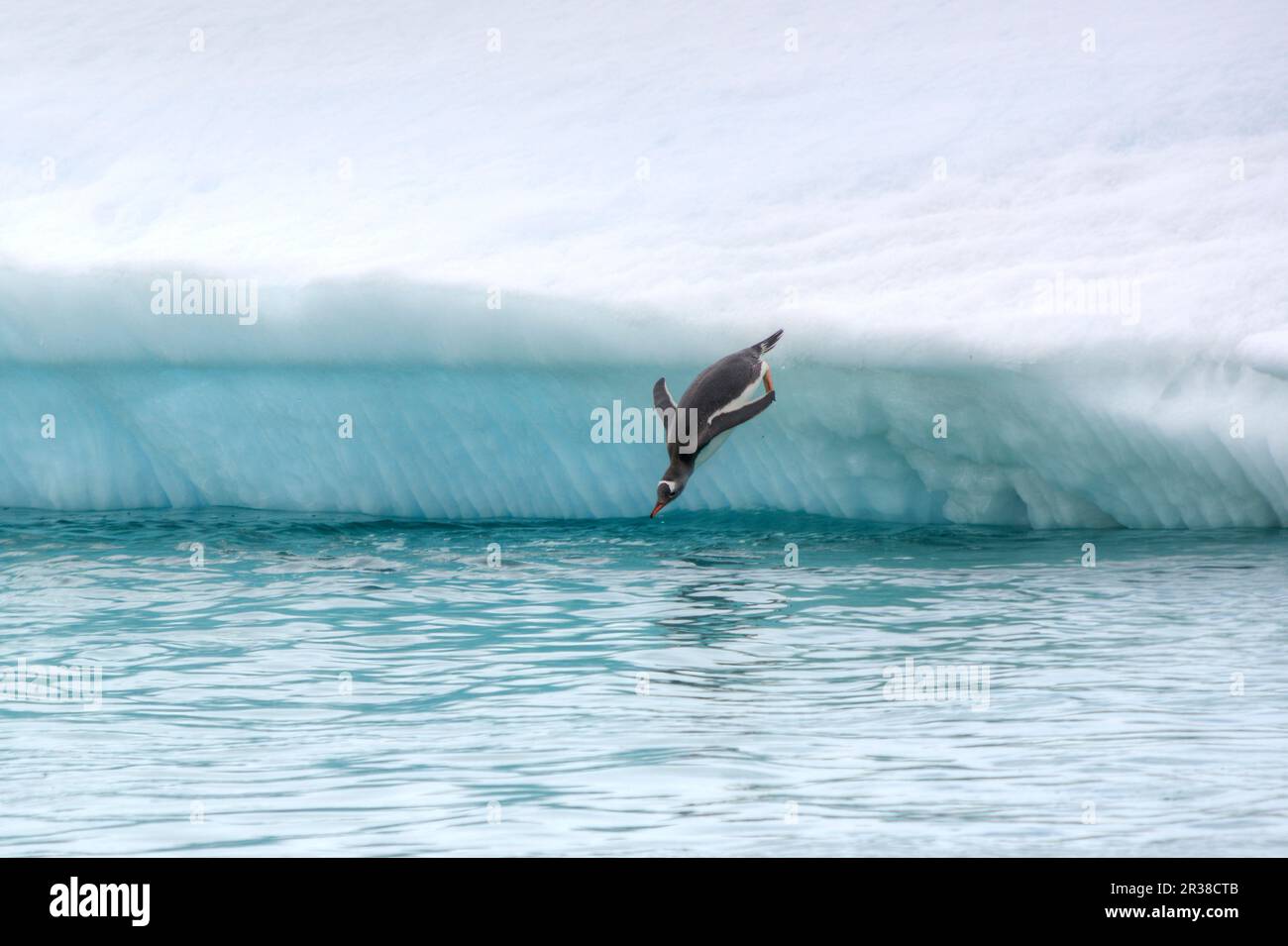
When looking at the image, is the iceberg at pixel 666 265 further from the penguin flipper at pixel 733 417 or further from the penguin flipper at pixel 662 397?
the penguin flipper at pixel 733 417

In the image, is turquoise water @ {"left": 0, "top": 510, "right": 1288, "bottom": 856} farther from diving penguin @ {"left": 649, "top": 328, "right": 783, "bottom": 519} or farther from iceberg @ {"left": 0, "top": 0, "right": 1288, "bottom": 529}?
iceberg @ {"left": 0, "top": 0, "right": 1288, "bottom": 529}

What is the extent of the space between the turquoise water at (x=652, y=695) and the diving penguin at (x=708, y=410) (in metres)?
0.37

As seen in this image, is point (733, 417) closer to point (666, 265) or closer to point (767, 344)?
point (767, 344)

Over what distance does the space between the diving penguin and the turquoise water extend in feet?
1.21

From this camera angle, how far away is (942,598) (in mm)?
6070

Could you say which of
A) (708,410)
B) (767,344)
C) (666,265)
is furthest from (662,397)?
(666,265)

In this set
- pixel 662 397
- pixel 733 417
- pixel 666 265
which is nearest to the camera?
pixel 733 417

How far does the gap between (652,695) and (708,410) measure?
2274 mm

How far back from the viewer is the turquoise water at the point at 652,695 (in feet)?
11.6

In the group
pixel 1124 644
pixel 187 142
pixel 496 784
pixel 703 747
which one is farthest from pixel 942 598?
pixel 187 142

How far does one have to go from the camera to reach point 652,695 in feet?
15.7

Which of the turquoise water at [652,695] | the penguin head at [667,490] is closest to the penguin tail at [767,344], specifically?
the penguin head at [667,490]

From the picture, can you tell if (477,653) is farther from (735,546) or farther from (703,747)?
(735,546)

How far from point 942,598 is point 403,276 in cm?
321
